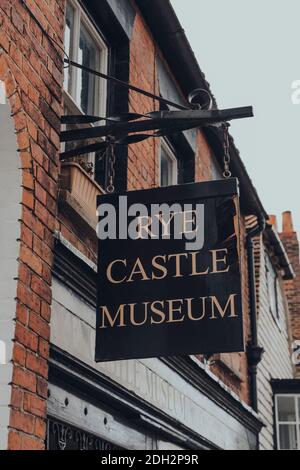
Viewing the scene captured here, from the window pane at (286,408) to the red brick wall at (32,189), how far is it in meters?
10.5

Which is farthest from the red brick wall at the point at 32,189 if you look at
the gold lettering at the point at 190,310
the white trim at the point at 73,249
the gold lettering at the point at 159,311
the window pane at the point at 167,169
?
the window pane at the point at 167,169

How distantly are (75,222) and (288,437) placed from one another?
12.8m

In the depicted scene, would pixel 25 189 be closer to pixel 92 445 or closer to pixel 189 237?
pixel 189 237

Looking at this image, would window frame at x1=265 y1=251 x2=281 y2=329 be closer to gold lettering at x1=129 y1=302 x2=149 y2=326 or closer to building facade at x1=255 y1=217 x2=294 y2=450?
building facade at x1=255 y1=217 x2=294 y2=450

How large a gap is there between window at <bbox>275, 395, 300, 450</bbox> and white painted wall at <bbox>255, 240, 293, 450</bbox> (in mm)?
439

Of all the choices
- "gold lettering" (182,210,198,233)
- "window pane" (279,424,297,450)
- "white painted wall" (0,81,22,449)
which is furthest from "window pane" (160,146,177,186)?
"window pane" (279,424,297,450)

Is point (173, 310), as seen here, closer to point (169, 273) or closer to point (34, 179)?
point (169, 273)

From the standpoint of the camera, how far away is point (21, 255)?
4.93m

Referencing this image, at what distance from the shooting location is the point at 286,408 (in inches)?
642

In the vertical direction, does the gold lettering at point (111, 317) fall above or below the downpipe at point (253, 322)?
below

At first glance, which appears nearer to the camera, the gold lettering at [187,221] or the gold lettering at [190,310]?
the gold lettering at [190,310]

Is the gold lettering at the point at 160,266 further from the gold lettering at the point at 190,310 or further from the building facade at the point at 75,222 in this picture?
the building facade at the point at 75,222

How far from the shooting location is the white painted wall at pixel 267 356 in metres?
13.5

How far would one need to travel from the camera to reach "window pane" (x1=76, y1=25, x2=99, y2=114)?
7304 mm
